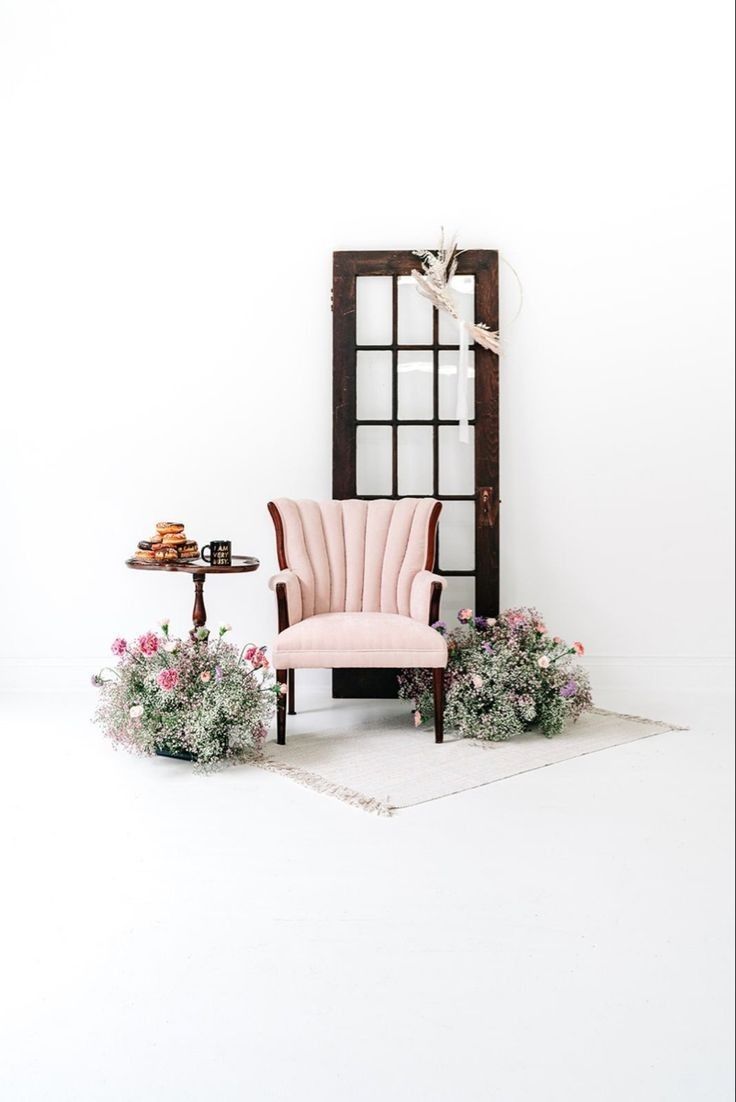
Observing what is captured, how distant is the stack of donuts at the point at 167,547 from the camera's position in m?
3.58

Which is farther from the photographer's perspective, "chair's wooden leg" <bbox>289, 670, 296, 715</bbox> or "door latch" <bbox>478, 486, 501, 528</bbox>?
"door latch" <bbox>478, 486, 501, 528</bbox>

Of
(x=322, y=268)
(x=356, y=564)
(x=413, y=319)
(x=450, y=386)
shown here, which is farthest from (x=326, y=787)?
(x=322, y=268)

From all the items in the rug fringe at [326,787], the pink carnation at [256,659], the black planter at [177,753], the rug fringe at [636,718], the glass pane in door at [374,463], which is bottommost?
the rug fringe at [326,787]

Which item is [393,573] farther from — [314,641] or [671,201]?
[671,201]

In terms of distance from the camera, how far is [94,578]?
4332mm

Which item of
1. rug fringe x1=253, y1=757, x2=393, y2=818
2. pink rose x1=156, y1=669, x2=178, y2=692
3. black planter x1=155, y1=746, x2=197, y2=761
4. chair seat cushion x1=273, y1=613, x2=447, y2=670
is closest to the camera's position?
rug fringe x1=253, y1=757, x2=393, y2=818

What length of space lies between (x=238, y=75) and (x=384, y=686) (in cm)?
291

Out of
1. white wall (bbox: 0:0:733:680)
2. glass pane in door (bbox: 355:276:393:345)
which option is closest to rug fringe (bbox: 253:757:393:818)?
white wall (bbox: 0:0:733:680)

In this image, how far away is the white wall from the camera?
Answer: 428 centimetres

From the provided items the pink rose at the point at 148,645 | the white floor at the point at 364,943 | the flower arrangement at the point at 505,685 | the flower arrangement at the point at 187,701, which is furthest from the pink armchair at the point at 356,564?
the white floor at the point at 364,943

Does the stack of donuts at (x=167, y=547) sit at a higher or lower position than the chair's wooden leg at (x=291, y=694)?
higher

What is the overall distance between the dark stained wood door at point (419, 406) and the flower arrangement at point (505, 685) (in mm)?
506

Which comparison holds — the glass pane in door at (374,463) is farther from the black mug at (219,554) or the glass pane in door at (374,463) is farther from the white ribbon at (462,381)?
the black mug at (219,554)

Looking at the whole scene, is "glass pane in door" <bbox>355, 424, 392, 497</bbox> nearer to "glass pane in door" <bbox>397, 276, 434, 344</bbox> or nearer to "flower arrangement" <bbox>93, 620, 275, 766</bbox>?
"glass pane in door" <bbox>397, 276, 434, 344</bbox>
